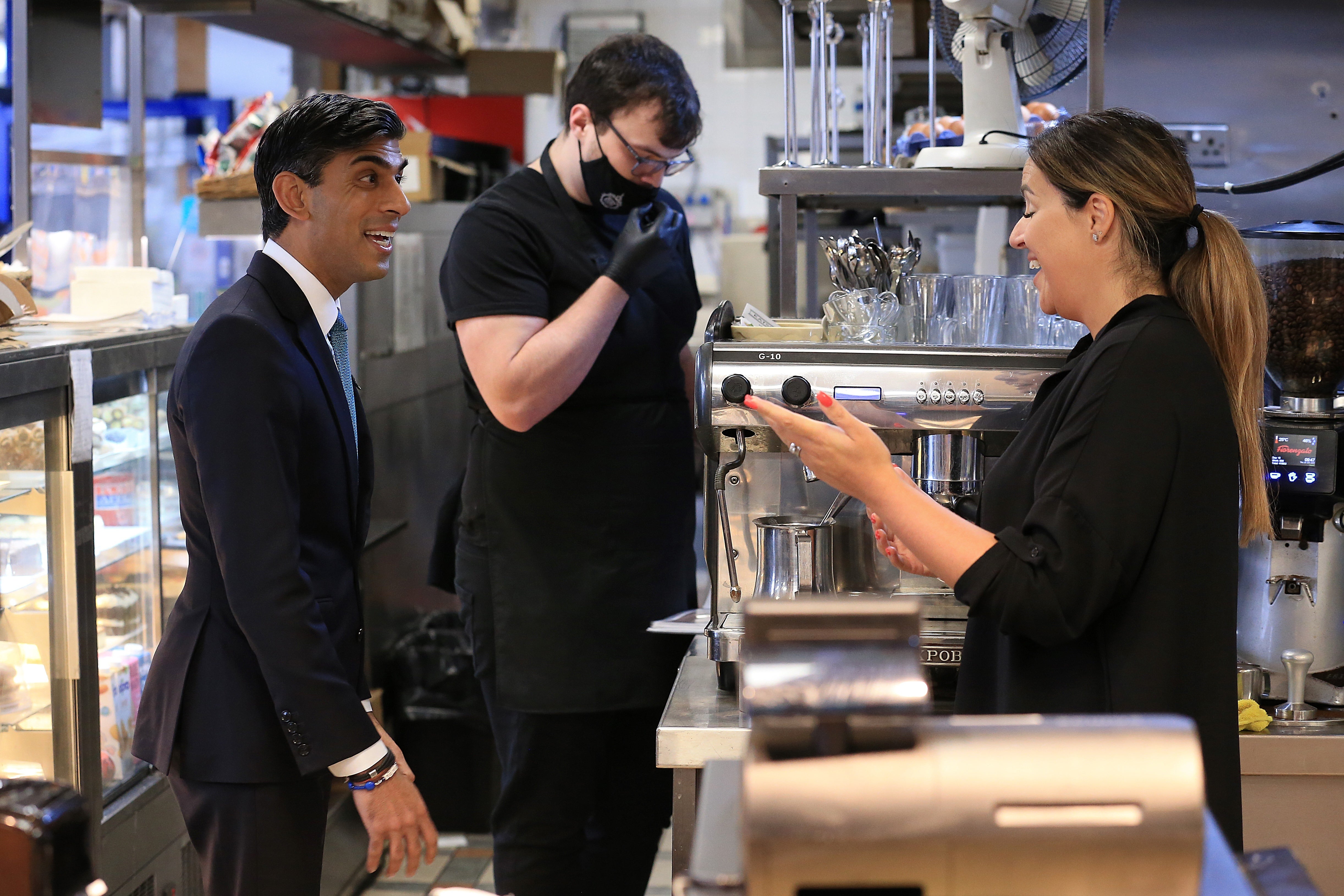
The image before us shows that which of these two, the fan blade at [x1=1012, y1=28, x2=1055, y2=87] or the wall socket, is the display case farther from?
the wall socket

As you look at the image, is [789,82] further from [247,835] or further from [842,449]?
[247,835]

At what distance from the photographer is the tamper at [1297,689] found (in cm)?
182

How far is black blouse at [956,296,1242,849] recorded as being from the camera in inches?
50.7

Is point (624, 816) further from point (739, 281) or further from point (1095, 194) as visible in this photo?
point (739, 281)

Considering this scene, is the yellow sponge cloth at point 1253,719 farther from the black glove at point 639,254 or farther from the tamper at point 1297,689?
the black glove at point 639,254

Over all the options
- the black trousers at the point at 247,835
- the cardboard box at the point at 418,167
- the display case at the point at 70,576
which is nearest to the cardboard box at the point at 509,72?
the cardboard box at the point at 418,167

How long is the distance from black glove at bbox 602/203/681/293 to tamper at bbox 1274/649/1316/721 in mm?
1113

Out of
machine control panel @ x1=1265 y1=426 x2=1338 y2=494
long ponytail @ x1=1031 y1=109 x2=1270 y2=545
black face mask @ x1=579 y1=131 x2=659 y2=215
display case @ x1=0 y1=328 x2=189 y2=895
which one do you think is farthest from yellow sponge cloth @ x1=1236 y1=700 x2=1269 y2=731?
display case @ x1=0 y1=328 x2=189 y2=895

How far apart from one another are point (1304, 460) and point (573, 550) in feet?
3.76

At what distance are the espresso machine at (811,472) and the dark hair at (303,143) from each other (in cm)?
54

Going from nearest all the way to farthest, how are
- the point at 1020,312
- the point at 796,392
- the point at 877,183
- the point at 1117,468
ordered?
1. the point at 1117,468
2. the point at 796,392
3. the point at 1020,312
4. the point at 877,183

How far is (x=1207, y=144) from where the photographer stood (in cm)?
289

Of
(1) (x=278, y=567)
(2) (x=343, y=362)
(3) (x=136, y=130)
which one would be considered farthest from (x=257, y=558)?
(3) (x=136, y=130)

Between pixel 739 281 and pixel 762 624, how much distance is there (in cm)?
512
